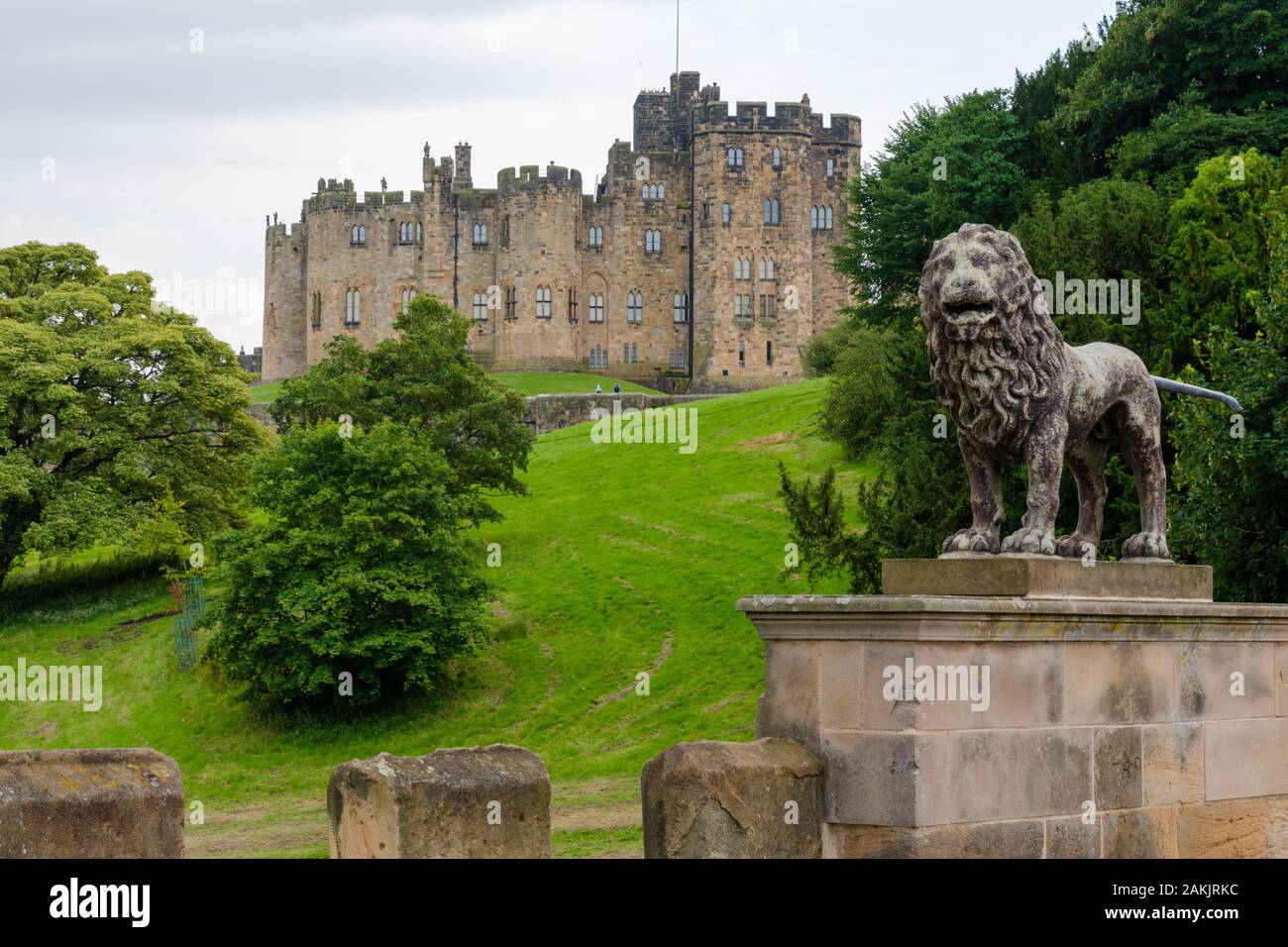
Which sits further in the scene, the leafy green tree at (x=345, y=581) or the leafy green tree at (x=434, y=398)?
the leafy green tree at (x=434, y=398)

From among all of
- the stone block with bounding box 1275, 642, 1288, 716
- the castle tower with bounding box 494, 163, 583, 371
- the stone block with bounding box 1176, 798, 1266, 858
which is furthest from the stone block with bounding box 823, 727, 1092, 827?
the castle tower with bounding box 494, 163, 583, 371

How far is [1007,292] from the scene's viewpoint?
10.2 m

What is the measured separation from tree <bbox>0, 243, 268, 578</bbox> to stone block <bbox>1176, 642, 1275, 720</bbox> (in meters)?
41.6

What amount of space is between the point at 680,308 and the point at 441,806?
9695 centimetres

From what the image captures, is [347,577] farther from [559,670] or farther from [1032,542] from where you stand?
[1032,542]

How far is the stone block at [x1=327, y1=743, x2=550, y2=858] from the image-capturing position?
27.0ft

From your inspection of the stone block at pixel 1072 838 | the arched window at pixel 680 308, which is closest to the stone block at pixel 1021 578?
the stone block at pixel 1072 838

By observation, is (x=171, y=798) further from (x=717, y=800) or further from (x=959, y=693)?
(x=959, y=693)

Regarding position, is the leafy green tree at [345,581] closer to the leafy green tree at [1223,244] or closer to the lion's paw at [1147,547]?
the leafy green tree at [1223,244]

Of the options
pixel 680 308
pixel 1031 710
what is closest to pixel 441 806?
pixel 1031 710

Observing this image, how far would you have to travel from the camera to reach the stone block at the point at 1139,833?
10.1 metres

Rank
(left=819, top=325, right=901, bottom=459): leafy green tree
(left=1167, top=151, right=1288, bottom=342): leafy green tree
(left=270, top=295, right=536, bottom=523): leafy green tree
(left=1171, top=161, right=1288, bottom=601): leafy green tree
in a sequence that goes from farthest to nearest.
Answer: (left=270, top=295, right=536, bottom=523): leafy green tree, (left=819, top=325, right=901, bottom=459): leafy green tree, (left=1167, top=151, right=1288, bottom=342): leafy green tree, (left=1171, top=161, right=1288, bottom=601): leafy green tree

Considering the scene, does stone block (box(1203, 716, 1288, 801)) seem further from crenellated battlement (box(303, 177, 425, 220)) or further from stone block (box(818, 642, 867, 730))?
crenellated battlement (box(303, 177, 425, 220))

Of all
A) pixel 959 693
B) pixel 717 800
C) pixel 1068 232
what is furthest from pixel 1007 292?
pixel 1068 232
